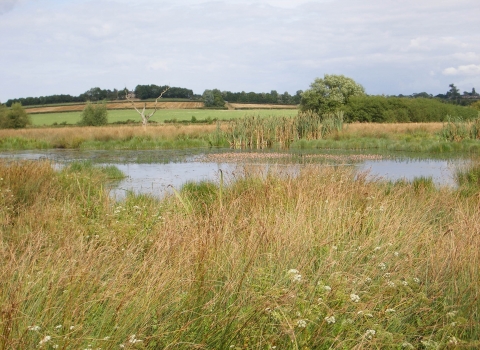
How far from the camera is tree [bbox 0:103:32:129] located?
44.4 m

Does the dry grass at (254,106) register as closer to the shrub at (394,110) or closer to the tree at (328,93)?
the tree at (328,93)

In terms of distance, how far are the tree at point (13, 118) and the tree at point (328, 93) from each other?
2456cm

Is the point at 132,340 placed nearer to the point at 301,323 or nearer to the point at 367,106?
the point at 301,323

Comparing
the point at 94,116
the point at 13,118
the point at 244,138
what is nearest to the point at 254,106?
the point at 94,116

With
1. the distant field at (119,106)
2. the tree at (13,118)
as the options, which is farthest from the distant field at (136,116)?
the tree at (13,118)

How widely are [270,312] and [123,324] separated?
31.1 inches

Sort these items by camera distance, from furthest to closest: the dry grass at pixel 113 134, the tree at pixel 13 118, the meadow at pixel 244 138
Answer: the tree at pixel 13 118 → the dry grass at pixel 113 134 → the meadow at pixel 244 138

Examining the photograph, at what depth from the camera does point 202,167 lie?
55.5ft

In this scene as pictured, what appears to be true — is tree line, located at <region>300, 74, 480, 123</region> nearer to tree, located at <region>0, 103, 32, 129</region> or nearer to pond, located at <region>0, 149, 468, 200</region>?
pond, located at <region>0, 149, 468, 200</region>

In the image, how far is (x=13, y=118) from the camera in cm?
4469

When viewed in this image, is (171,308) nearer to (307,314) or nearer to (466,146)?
(307,314)

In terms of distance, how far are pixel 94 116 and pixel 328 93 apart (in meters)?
21.7

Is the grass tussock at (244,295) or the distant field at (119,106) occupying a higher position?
the distant field at (119,106)

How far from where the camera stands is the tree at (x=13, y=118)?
44.4 metres
